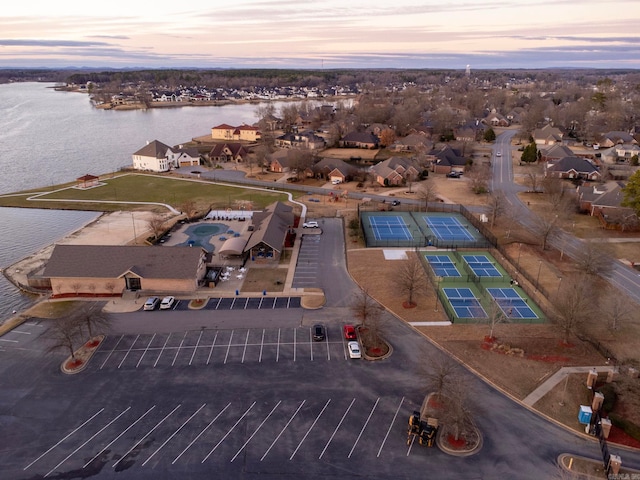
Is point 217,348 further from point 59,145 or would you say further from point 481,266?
point 59,145

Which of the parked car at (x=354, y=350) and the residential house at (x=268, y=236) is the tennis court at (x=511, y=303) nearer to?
the parked car at (x=354, y=350)

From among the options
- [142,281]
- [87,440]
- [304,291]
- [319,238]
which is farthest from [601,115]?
[87,440]

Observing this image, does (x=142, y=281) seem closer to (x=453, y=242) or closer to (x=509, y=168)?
(x=453, y=242)

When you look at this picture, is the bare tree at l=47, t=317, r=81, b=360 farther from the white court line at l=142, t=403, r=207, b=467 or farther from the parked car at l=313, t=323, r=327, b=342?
the parked car at l=313, t=323, r=327, b=342

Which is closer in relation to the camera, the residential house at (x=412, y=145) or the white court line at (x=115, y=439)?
the white court line at (x=115, y=439)

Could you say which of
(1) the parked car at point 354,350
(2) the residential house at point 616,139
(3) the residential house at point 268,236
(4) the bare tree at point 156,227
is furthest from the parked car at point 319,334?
(2) the residential house at point 616,139
